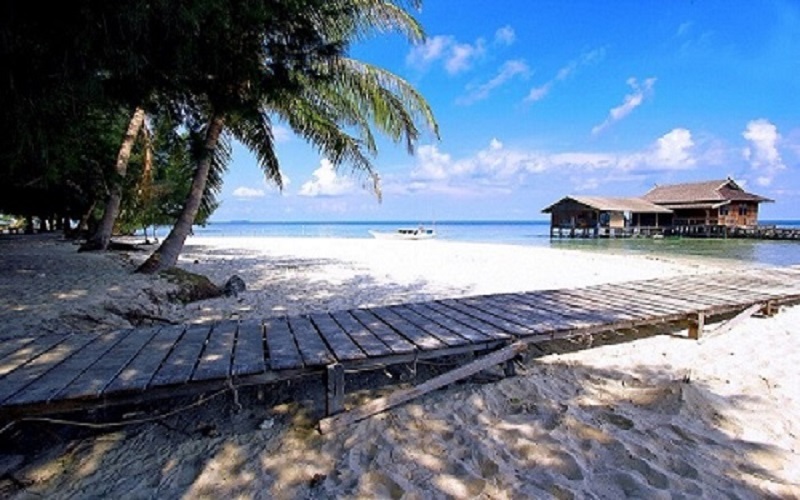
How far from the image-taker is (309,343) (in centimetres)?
337

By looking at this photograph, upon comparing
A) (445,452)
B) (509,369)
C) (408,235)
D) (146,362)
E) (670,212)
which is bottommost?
(445,452)

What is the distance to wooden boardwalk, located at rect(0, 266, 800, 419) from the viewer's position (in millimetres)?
2582

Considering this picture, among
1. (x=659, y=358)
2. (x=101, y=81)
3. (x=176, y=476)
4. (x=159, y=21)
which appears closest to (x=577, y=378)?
(x=659, y=358)

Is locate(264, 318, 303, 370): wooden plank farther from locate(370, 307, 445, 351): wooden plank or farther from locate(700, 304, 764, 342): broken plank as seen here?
locate(700, 304, 764, 342): broken plank

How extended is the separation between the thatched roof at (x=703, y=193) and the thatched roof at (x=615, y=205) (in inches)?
77.3

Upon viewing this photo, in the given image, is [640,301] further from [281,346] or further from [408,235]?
[408,235]

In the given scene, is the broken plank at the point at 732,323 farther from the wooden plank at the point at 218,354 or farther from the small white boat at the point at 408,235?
the small white boat at the point at 408,235

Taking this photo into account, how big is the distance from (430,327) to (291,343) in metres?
1.24

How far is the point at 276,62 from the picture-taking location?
14.1 ft

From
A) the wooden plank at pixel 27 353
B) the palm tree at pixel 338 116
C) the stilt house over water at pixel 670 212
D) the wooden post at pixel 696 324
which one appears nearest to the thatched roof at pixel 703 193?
the stilt house over water at pixel 670 212

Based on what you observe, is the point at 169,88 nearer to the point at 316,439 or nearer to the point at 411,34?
the point at 316,439

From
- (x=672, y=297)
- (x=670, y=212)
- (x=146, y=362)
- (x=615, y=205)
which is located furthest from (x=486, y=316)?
(x=670, y=212)

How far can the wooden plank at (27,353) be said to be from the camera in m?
2.85

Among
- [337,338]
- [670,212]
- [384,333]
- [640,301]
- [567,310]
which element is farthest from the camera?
[670,212]
